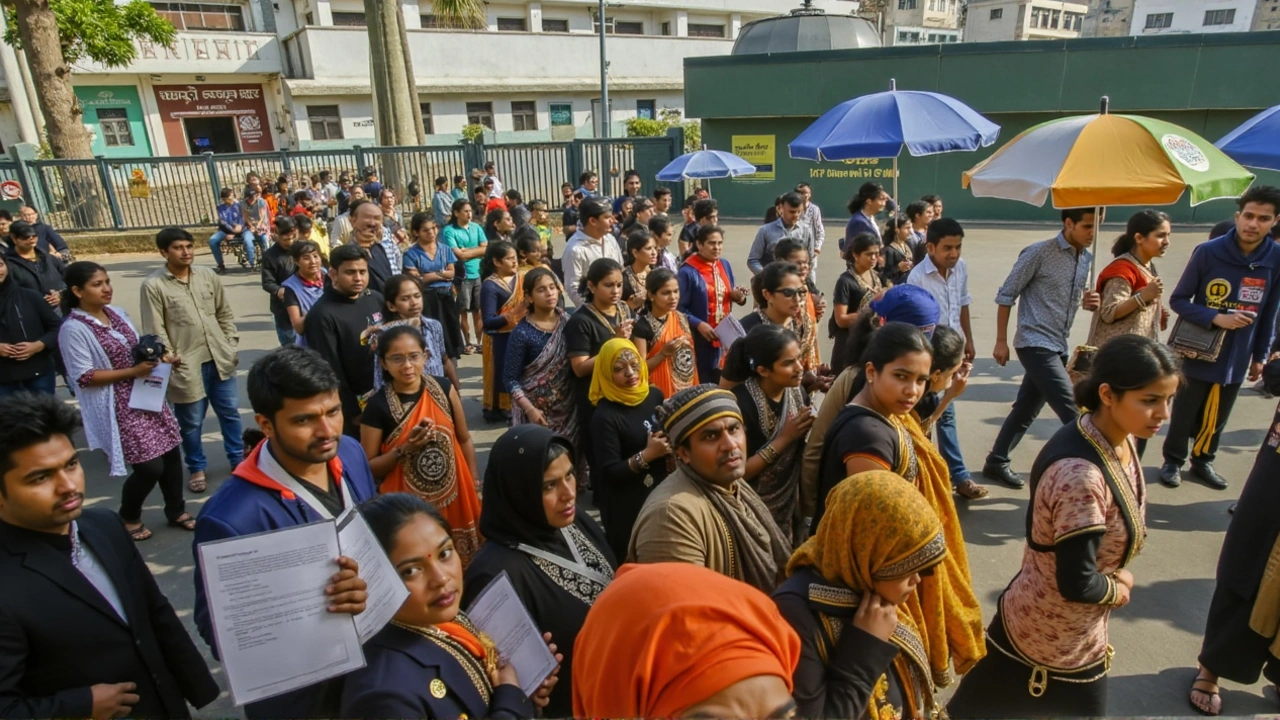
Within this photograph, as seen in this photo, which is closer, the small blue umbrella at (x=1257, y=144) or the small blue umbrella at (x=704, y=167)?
the small blue umbrella at (x=1257, y=144)

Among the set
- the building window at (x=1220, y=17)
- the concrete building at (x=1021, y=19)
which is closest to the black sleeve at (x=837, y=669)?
the concrete building at (x=1021, y=19)

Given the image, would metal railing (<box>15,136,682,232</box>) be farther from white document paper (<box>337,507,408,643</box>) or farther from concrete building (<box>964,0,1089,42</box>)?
concrete building (<box>964,0,1089,42</box>)

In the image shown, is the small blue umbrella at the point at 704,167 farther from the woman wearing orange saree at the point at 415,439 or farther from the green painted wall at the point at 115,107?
the green painted wall at the point at 115,107

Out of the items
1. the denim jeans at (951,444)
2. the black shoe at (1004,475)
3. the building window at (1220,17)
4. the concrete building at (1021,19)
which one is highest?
the concrete building at (1021,19)

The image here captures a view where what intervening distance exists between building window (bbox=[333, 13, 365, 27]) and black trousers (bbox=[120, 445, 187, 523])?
26169 millimetres

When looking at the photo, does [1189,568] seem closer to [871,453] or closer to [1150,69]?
[871,453]

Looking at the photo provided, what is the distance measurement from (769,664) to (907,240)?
560cm

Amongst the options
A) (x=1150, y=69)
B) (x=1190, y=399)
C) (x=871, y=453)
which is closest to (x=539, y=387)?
(x=871, y=453)

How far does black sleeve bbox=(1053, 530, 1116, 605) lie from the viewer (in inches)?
79.5

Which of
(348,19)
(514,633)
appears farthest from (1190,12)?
(514,633)

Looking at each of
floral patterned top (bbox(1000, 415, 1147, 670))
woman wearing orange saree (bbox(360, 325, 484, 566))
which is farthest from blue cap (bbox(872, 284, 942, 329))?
woman wearing orange saree (bbox(360, 325, 484, 566))

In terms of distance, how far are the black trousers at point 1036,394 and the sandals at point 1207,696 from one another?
165 cm

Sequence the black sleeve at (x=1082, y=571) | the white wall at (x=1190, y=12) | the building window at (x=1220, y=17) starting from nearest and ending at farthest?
the black sleeve at (x=1082, y=571) < the white wall at (x=1190, y=12) < the building window at (x=1220, y=17)

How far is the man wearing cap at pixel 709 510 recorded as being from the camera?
6.68 ft
